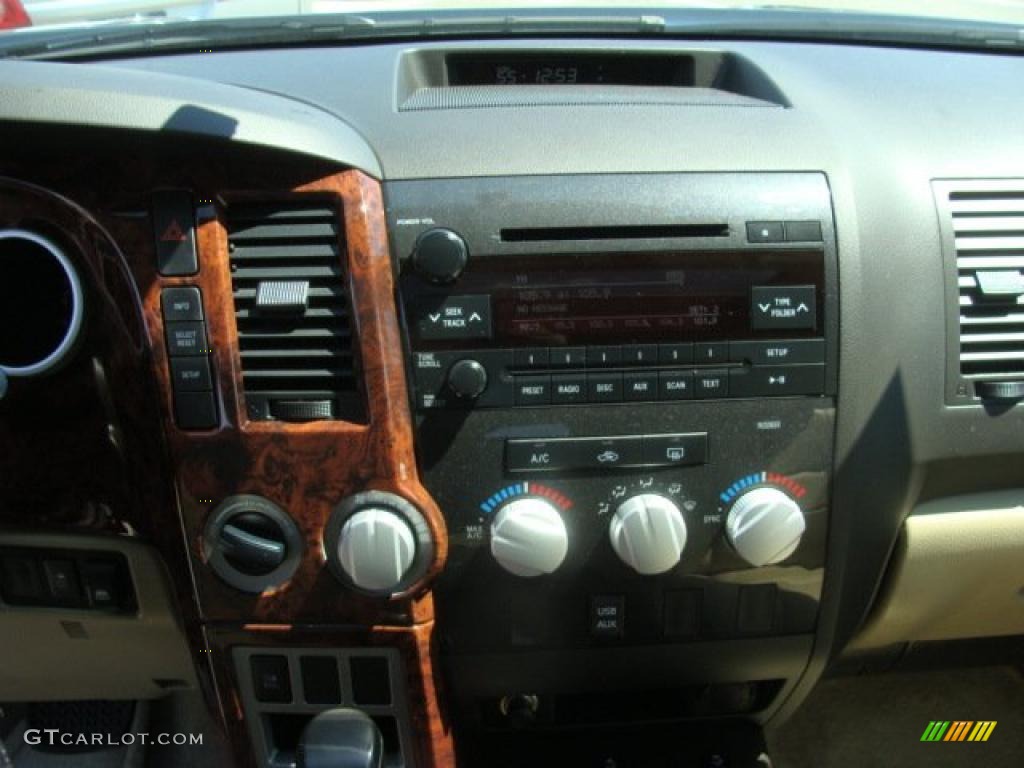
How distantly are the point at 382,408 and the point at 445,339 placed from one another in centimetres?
12

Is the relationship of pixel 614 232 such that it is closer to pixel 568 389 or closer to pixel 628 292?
pixel 628 292

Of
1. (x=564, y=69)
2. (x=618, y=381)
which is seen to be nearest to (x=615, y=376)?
(x=618, y=381)

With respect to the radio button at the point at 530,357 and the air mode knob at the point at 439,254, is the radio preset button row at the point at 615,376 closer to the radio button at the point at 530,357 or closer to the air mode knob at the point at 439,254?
the radio button at the point at 530,357

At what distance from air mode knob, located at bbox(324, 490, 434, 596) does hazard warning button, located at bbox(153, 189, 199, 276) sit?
1.25 ft

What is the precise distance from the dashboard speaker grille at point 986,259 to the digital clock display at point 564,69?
0.56 meters

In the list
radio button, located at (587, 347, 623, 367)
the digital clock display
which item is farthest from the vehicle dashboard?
the digital clock display

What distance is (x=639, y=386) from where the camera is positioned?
1.30m

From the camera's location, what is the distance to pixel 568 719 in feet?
5.80

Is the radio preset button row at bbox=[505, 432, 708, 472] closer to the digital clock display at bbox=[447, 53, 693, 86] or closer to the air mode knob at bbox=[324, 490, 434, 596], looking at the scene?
the air mode knob at bbox=[324, 490, 434, 596]

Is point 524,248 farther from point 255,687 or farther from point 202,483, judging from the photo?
point 255,687

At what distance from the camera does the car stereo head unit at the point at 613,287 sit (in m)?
1.25

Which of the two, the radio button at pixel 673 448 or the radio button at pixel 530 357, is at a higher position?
the radio button at pixel 530 357

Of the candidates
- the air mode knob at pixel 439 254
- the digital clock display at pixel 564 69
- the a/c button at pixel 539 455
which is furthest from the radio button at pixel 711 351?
the digital clock display at pixel 564 69

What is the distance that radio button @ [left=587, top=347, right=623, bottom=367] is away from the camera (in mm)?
1283
